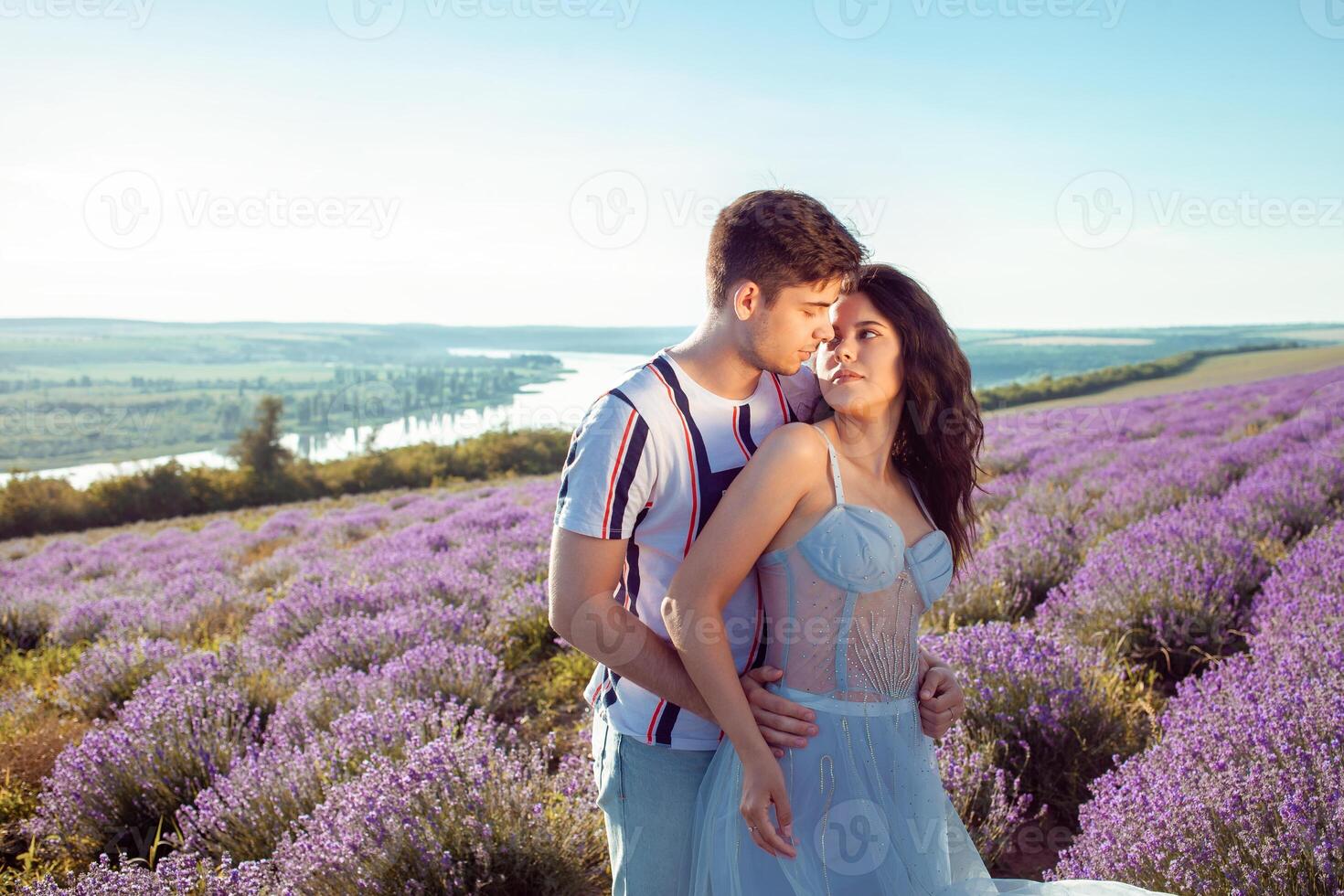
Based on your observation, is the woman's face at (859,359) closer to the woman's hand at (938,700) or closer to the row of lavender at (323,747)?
the woman's hand at (938,700)

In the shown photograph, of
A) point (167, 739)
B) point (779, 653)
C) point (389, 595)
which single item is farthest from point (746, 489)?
point (389, 595)

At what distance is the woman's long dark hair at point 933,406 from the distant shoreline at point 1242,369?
1723 cm

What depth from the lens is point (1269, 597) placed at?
3438 mm

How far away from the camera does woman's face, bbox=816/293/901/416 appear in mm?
1798

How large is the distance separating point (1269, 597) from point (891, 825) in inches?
111

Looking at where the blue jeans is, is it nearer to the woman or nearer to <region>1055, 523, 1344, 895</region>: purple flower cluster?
the woman

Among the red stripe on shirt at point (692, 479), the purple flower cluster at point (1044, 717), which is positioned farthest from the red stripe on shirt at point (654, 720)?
the purple flower cluster at point (1044, 717)

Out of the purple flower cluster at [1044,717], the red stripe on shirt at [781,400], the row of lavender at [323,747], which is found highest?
the red stripe on shirt at [781,400]

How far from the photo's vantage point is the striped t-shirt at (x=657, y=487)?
160 centimetres

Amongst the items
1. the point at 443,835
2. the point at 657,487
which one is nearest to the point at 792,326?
the point at 657,487

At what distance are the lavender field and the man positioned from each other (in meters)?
0.83

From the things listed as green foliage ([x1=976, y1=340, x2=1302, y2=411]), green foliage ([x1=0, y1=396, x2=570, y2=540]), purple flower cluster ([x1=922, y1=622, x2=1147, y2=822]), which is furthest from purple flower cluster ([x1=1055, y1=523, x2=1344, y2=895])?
green foliage ([x1=976, y1=340, x2=1302, y2=411])

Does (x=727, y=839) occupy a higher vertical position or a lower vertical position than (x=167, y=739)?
higher

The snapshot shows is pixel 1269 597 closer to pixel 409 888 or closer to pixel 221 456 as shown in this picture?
pixel 409 888
